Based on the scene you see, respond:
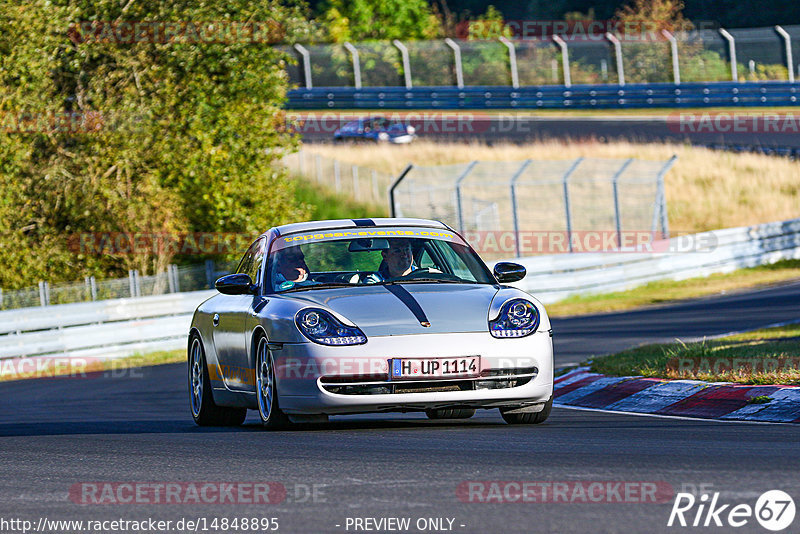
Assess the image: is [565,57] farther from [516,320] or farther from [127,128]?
[516,320]

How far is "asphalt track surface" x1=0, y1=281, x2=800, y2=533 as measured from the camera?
5.70 metres

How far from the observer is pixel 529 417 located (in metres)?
9.21

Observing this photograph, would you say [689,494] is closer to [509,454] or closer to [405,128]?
[509,454]

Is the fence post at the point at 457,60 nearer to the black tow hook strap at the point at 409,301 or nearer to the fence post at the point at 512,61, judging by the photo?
the fence post at the point at 512,61

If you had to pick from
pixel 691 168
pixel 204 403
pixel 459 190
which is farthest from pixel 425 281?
pixel 691 168

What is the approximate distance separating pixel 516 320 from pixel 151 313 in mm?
14100

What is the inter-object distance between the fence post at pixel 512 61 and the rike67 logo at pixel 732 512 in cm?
4355

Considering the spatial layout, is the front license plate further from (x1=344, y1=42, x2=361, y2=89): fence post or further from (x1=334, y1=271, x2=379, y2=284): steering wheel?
(x1=344, y1=42, x2=361, y2=89): fence post

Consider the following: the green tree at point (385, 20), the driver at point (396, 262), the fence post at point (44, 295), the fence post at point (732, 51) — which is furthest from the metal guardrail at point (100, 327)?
the green tree at point (385, 20)

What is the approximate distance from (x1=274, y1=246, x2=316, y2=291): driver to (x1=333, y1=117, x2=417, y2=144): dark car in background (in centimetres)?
3768

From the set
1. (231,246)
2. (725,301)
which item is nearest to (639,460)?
(725,301)

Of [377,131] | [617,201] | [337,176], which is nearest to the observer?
[617,201]

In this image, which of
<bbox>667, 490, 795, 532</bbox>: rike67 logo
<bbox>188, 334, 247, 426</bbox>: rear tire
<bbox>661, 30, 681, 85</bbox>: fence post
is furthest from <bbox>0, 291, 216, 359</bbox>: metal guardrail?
<bbox>661, 30, 681, 85</bbox>: fence post

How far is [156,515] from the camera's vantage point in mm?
5973
